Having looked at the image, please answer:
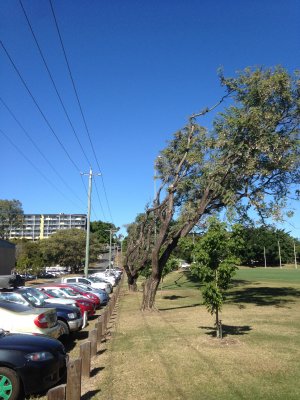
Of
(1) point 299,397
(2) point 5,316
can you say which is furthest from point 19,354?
(1) point 299,397

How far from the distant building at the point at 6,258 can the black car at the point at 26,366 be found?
6323 cm

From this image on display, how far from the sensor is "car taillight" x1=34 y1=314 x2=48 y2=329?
9.92 m

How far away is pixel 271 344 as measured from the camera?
1128 centimetres

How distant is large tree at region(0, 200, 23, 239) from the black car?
106 meters

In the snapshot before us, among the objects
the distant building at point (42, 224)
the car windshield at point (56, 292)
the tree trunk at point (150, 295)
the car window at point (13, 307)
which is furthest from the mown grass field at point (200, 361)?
the distant building at point (42, 224)

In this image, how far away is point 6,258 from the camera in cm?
6931

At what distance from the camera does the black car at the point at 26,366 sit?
21.7 feet

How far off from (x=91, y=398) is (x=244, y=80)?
17.0 meters

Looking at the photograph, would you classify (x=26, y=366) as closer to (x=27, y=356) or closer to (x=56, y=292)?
(x=27, y=356)

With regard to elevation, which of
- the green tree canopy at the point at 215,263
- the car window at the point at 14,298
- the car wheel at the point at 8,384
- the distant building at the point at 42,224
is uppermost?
the distant building at the point at 42,224

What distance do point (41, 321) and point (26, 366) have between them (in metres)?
3.34

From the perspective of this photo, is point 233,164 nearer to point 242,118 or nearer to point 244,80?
point 242,118

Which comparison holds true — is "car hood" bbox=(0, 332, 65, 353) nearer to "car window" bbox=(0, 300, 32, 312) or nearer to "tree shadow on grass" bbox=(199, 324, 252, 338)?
"car window" bbox=(0, 300, 32, 312)

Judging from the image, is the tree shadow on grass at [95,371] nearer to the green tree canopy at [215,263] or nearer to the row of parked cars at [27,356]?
the row of parked cars at [27,356]
